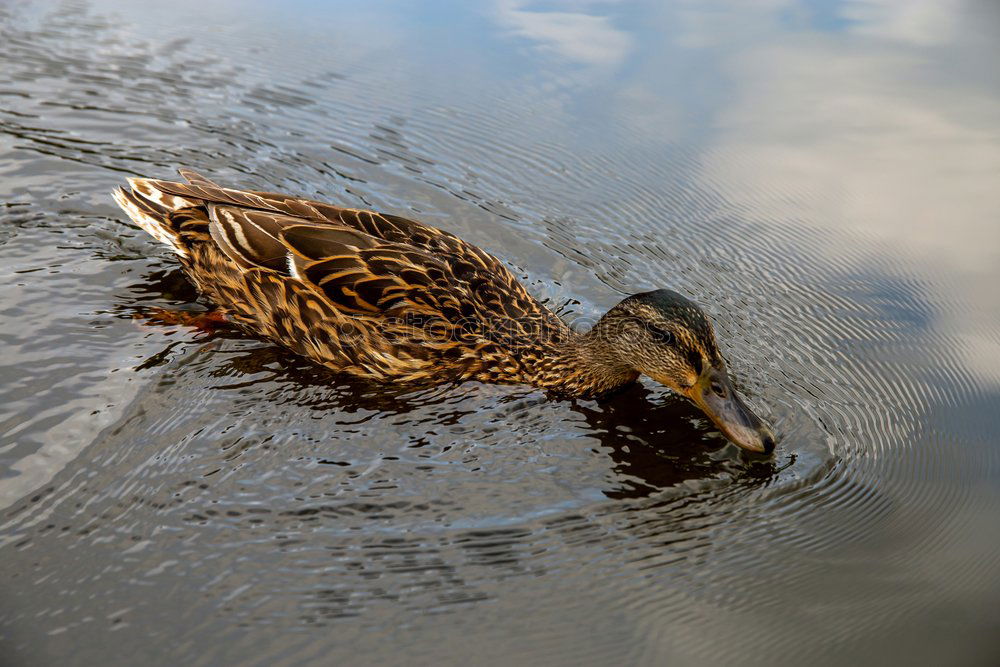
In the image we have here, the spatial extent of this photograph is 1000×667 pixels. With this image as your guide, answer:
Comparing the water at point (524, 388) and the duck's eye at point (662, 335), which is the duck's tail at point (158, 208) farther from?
the duck's eye at point (662, 335)

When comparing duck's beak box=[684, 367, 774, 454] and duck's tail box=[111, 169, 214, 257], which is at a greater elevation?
duck's tail box=[111, 169, 214, 257]

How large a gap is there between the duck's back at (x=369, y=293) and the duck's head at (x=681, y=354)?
53 cm

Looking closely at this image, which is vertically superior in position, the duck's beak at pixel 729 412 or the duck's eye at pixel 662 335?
the duck's eye at pixel 662 335

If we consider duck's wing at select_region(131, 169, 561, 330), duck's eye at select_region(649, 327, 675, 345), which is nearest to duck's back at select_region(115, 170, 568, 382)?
duck's wing at select_region(131, 169, 561, 330)

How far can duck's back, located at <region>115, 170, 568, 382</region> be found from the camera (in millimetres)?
5949

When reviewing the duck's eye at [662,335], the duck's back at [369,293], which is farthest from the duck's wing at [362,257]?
the duck's eye at [662,335]

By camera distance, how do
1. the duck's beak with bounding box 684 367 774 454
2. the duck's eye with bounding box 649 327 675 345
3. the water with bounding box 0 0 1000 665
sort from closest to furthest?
the water with bounding box 0 0 1000 665
the duck's beak with bounding box 684 367 774 454
the duck's eye with bounding box 649 327 675 345

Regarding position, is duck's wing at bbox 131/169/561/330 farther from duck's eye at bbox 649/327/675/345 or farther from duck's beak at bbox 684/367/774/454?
duck's beak at bbox 684/367/774/454

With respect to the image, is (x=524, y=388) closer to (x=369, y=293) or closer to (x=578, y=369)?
(x=578, y=369)

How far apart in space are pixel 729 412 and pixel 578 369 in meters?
1.09

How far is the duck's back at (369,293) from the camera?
234 inches

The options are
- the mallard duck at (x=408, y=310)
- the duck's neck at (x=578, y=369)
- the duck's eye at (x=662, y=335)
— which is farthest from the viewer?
the duck's neck at (x=578, y=369)

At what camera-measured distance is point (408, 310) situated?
595 centimetres

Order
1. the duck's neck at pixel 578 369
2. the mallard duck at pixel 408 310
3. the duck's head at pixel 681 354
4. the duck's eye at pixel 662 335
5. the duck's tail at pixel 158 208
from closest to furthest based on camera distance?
the duck's head at pixel 681 354
the duck's eye at pixel 662 335
the mallard duck at pixel 408 310
the duck's neck at pixel 578 369
the duck's tail at pixel 158 208
